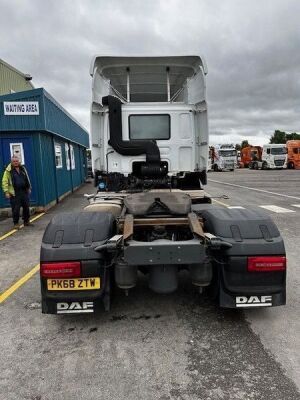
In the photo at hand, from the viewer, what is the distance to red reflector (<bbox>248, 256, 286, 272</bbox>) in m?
3.44

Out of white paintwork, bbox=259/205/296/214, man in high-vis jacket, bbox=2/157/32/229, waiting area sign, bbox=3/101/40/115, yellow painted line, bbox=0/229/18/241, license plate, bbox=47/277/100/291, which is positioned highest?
waiting area sign, bbox=3/101/40/115

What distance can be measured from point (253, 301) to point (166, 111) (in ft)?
13.8

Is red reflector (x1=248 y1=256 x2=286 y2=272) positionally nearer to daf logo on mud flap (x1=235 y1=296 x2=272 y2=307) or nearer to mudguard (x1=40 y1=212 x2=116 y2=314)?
daf logo on mud flap (x1=235 y1=296 x2=272 y2=307)

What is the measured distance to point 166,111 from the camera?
674 cm

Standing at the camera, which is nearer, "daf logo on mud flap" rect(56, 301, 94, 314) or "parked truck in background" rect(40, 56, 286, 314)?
"parked truck in background" rect(40, 56, 286, 314)

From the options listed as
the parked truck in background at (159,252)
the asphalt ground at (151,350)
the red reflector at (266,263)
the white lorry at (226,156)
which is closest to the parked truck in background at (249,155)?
the white lorry at (226,156)

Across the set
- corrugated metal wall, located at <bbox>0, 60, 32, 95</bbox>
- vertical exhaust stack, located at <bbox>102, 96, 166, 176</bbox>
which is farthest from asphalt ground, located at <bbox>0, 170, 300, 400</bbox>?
corrugated metal wall, located at <bbox>0, 60, 32, 95</bbox>

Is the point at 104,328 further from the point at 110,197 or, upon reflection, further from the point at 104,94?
the point at 104,94

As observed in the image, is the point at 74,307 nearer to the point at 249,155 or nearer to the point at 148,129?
the point at 148,129

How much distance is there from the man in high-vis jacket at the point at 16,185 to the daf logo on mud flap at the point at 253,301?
6.84 meters

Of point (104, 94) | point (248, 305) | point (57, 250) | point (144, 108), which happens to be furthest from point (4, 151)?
point (248, 305)

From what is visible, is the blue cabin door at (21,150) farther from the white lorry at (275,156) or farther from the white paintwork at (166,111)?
the white lorry at (275,156)

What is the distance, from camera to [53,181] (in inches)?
521

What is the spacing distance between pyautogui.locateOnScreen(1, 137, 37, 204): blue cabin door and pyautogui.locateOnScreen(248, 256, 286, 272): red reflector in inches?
367
